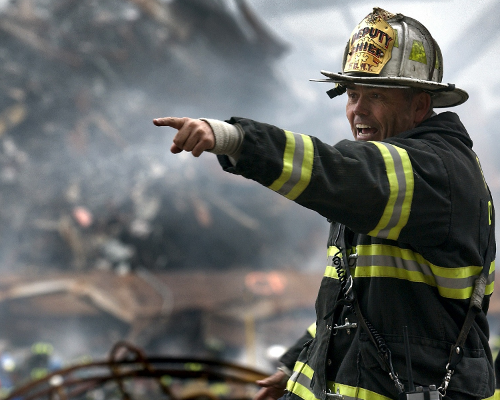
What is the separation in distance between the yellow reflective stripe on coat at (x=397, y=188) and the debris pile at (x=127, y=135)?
886cm

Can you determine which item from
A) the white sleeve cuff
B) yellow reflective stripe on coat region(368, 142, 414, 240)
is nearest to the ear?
yellow reflective stripe on coat region(368, 142, 414, 240)

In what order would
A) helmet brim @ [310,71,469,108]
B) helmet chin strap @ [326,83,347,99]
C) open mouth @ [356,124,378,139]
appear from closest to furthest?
helmet brim @ [310,71,469,108], open mouth @ [356,124,378,139], helmet chin strap @ [326,83,347,99]

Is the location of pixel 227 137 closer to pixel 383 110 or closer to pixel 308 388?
pixel 383 110

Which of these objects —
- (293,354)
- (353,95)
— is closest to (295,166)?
(353,95)

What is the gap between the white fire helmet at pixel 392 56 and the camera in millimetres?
1706

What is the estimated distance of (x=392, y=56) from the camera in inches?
67.6

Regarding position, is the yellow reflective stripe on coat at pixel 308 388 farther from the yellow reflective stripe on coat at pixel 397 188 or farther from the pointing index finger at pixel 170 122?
the pointing index finger at pixel 170 122

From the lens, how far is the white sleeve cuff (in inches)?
49.0

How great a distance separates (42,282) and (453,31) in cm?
744

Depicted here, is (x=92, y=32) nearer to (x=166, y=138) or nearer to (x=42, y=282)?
(x=166, y=138)

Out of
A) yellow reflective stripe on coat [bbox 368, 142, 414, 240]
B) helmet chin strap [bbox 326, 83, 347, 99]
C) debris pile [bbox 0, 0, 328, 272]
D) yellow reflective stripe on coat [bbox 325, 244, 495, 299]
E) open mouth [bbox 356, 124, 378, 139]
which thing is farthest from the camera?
debris pile [bbox 0, 0, 328, 272]

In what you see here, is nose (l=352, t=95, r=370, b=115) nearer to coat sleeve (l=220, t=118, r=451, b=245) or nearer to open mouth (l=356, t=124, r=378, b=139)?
open mouth (l=356, t=124, r=378, b=139)

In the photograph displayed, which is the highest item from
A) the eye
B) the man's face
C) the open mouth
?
the eye

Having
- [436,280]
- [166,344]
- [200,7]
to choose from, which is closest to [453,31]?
[200,7]
